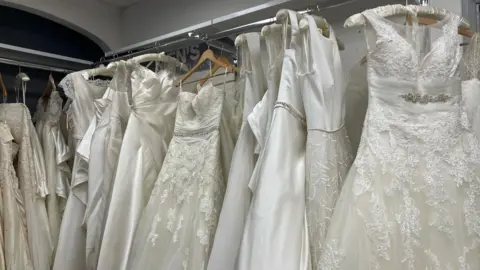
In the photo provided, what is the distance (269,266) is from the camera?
0.78m

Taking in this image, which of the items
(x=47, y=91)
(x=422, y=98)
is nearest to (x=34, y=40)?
(x=47, y=91)

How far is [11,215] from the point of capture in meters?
1.35

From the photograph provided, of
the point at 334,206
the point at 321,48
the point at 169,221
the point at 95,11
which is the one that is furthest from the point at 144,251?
the point at 95,11

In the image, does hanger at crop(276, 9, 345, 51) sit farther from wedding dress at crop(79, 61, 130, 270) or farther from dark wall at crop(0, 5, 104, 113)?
dark wall at crop(0, 5, 104, 113)

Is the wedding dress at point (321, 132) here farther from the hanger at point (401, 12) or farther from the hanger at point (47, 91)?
the hanger at point (47, 91)

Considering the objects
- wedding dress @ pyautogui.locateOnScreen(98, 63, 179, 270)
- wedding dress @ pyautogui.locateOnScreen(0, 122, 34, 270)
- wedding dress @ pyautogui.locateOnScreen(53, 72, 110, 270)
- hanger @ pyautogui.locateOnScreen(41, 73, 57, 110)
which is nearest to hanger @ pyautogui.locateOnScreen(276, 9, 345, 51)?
wedding dress @ pyautogui.locateOnScreen(98, 63, 179, 270)

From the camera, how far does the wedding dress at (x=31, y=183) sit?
1.42 meters

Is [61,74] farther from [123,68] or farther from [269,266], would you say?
[269,266]

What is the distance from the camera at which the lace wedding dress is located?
40.0 inches

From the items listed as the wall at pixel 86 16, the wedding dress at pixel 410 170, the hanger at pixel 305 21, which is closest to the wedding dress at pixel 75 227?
the wall at pixel 86 16

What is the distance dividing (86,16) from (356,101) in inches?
53.9

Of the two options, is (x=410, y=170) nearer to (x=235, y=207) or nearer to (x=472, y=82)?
(x=472, y=82)

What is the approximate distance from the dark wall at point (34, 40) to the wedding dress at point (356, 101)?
1361mm

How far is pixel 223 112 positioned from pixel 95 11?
114 cm
